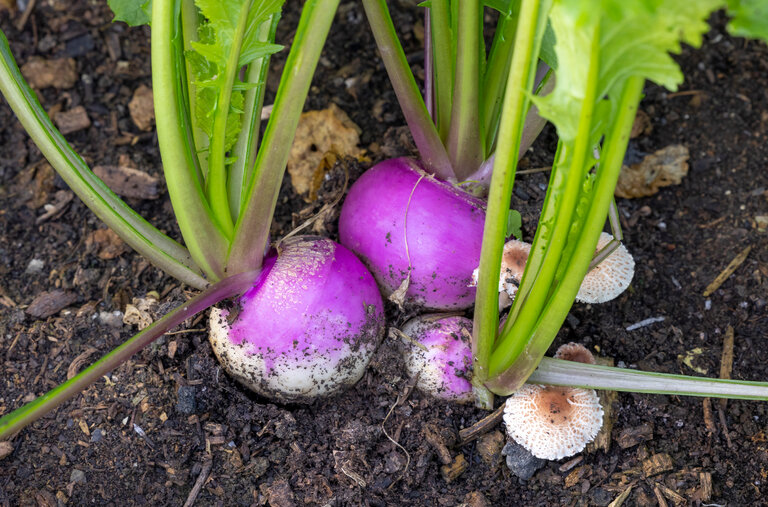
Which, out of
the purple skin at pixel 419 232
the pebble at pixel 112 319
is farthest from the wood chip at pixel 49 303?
the purple skin at pixel 419 232

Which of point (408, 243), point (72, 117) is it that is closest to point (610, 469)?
point (408, 243)

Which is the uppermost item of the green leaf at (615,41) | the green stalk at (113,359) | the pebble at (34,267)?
the green leaf at (615,41)

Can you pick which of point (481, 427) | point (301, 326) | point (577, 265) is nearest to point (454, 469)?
point (481, 427)

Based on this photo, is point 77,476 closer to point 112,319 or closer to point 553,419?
point 112,319

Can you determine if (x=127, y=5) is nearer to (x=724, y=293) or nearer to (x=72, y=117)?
(x=72, y=117)

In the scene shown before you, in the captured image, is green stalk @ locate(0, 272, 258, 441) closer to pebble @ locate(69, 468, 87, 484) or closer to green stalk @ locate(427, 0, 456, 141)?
pebble @ locate(69, 468, 87, 484)

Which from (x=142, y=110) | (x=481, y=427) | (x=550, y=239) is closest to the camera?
(x=550, y=239)

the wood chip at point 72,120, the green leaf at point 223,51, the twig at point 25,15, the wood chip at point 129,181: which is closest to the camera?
the green leaf at point 223,51

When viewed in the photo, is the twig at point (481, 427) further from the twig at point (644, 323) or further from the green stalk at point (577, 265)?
the twig at point (644, 323)
